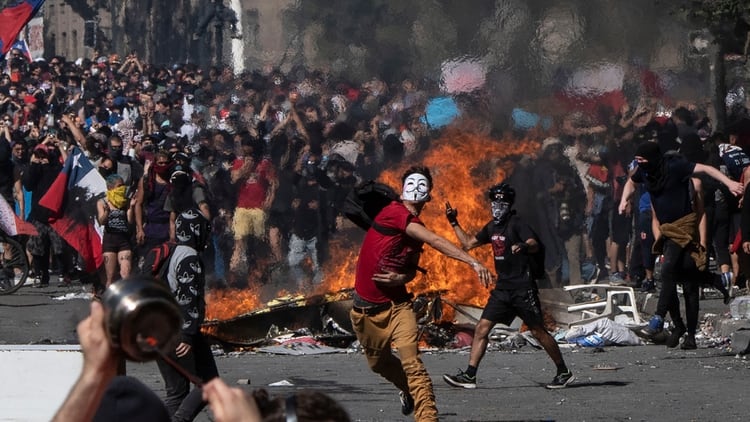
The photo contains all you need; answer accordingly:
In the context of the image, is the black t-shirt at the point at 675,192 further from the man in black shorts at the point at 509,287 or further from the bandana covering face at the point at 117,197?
the bandana covering face at the point at 117,197

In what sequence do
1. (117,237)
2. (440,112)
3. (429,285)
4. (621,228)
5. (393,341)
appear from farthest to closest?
(621,228) < (440,112) < (117,237) < (429,285) < (393,341)

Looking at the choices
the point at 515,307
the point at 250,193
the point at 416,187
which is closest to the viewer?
the point at 416,187

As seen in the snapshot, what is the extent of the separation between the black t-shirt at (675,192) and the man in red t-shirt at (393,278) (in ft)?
13.9

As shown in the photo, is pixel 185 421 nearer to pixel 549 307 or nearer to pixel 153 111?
pixel 549 307

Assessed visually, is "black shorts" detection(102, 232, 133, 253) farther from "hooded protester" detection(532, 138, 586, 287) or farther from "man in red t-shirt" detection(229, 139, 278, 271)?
"hooded protester" detection(532, 138, 586, 287)

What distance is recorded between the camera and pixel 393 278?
812 centimetres

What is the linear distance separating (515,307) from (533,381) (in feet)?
2.11

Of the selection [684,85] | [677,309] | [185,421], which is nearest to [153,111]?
[684,85]

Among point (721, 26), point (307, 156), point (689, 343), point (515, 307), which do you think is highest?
point (721, 26)

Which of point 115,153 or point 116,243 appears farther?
point 115,153

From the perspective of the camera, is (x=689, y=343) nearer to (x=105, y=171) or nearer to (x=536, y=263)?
(x=536, y=263)

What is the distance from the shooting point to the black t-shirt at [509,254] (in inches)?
408

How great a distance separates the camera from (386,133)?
16469 mm

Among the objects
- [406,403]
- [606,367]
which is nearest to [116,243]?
[606,367]
